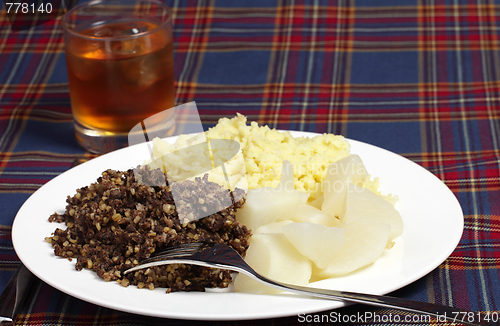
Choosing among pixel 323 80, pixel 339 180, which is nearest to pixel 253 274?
pixel 339 180

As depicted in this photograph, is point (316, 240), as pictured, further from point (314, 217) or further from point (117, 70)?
point (117, 70)

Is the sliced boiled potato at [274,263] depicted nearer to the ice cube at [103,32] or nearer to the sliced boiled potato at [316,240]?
the sliced boiled potato at [316,240]

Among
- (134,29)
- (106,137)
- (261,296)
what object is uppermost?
(134,29)

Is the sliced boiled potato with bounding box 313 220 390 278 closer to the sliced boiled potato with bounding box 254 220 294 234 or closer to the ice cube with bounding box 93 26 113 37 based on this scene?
the sliced boiled potato with bounding box 254 220 294 234

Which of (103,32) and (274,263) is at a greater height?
(103,32)

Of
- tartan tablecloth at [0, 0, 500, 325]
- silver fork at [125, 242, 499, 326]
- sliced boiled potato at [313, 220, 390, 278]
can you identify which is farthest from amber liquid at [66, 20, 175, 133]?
sliced boiled potato at [313, 220, 390, 278]

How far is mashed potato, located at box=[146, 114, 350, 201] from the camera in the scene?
5.11ft

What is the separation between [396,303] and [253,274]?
11.7 inches

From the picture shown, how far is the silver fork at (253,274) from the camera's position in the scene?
108 cm

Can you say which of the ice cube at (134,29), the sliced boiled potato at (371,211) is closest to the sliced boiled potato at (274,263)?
the sliced boiled potato at (371,211)

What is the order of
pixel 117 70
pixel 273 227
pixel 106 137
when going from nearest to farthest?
pixel 273 227 → pixel 117 70 → pixel 106 137

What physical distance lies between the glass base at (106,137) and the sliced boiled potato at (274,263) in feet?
2.93

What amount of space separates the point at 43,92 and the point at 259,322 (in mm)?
1961

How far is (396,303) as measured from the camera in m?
1.10
